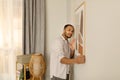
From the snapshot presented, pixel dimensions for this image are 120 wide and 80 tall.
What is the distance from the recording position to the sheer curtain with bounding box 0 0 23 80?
4.11 m

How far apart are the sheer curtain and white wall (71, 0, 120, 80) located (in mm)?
2195

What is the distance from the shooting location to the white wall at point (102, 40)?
1366mm

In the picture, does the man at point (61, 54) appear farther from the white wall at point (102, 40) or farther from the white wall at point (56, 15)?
the white wall at point (56, 15)

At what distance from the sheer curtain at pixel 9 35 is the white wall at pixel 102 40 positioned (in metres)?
2.19

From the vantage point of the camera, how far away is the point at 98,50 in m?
1.80

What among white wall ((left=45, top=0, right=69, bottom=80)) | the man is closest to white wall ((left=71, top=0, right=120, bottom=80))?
the man

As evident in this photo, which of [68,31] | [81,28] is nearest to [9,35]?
[68,31]

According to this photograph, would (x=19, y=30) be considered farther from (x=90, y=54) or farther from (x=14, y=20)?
(x=90, y=54)

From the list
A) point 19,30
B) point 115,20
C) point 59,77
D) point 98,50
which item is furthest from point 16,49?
point 115,20

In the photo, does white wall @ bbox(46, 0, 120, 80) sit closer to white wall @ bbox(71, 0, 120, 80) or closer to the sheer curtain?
white wall @ bbox(71, 0, 120, 80)

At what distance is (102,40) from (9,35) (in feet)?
9.23

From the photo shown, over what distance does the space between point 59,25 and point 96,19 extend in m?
2.29

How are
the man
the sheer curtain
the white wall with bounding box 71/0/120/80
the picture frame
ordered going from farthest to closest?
the sheer curtain
the man
the picture frame
the white wall with bounding box 71/0/120/80

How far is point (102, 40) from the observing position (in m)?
1.66
